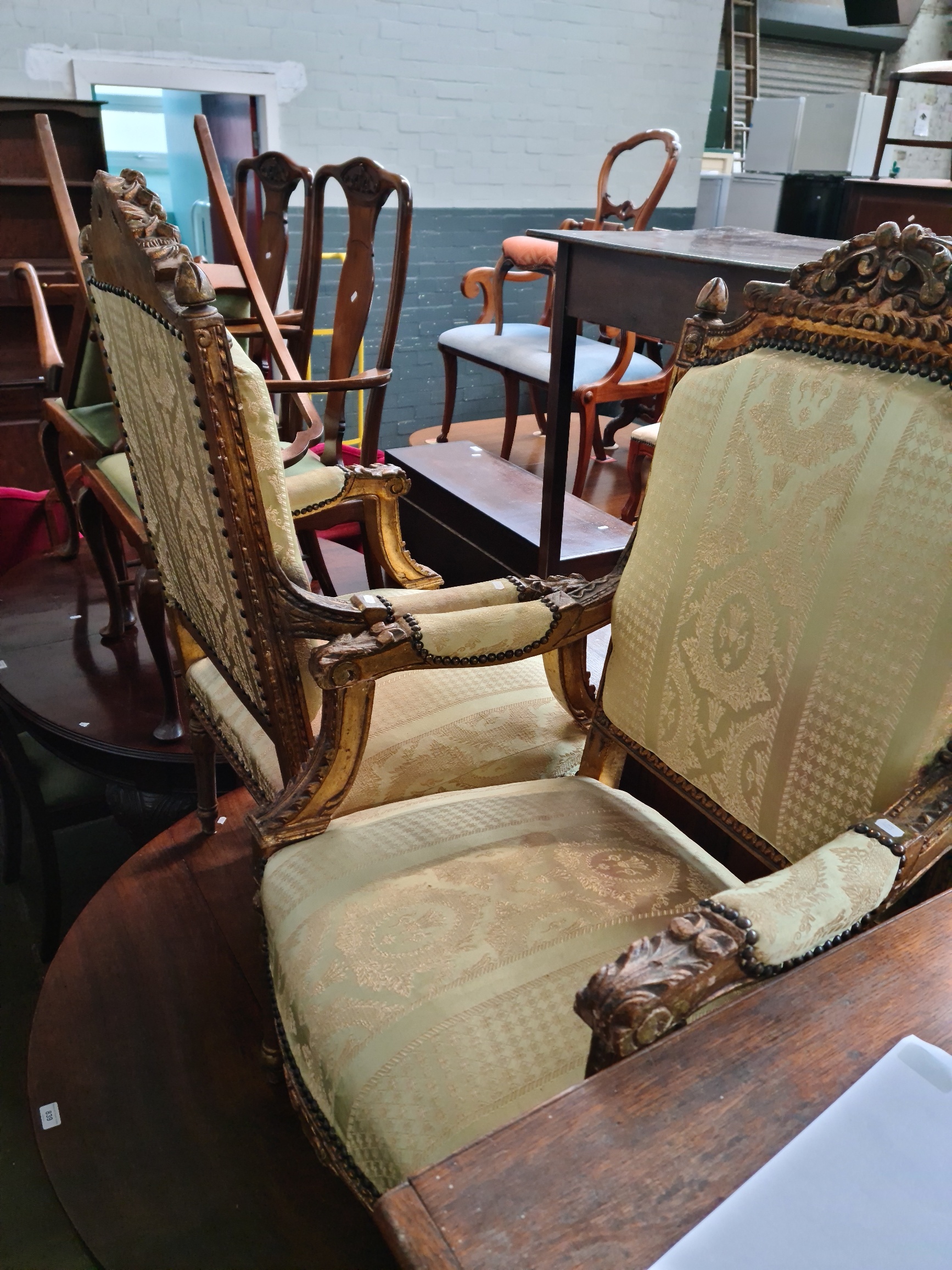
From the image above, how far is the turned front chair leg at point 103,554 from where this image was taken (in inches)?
77.0

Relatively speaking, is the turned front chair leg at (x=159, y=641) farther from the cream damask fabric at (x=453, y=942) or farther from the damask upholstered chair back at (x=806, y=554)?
the damask upholstered chair back at (x=806, y=554)

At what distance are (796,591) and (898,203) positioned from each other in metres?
3.25

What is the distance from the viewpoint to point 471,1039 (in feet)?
2.37

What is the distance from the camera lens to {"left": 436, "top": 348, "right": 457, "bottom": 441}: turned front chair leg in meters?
3.25

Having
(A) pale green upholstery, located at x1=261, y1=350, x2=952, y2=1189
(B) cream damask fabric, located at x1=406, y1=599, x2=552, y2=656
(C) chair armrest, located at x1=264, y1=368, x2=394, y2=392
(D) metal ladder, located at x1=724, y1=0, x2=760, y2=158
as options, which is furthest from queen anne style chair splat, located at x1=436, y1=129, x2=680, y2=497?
(D) metal ladder, located at x1=724, y1=0, x2=760, y2=158

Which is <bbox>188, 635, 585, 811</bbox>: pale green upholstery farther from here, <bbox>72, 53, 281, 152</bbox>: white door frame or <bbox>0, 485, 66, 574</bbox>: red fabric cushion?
<bbox>72, 53, 281, 152</bbox>: white door frame

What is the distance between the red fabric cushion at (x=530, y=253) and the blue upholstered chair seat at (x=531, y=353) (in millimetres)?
222

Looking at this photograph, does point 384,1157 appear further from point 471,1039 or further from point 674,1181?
point 674,1181

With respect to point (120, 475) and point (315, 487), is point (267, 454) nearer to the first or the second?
point (315, 487)

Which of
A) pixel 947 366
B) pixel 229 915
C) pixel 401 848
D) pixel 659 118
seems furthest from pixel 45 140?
pixel 659 118

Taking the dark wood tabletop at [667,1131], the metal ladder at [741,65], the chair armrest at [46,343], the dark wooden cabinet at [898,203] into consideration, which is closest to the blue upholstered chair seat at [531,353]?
the dark wooden cabinet at [898,203]

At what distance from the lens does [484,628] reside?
1.02 m

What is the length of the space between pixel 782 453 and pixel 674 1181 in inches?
23.3

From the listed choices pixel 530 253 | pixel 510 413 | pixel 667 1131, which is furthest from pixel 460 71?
pixel 667 1131
